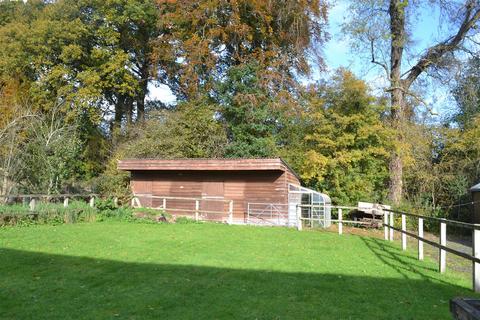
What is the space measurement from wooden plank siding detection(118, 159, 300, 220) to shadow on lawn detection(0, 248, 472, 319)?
452 inches

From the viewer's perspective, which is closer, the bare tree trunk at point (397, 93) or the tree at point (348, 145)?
the tree at point (348, 145)

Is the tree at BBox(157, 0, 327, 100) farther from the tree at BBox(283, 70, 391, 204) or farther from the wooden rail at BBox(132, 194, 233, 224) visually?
the wooden rail at BBox(132, 194, 233, 224)

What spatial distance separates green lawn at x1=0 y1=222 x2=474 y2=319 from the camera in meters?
5.30

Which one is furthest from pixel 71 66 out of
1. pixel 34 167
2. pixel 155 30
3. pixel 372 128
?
pixel 372 128

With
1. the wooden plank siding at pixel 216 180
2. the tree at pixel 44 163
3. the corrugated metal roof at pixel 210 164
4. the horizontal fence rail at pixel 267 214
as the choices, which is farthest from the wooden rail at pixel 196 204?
the tree at pixel 44 163

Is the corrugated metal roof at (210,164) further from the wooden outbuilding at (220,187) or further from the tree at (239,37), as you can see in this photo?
the tree at (239,37)

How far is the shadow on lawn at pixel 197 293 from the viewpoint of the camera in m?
5.19

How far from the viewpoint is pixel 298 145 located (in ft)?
83.1

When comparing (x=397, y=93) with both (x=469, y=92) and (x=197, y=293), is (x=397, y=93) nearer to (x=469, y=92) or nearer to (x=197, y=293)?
(x=469, y=92)

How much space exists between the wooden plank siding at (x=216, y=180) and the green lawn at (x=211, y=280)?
7.64 metres

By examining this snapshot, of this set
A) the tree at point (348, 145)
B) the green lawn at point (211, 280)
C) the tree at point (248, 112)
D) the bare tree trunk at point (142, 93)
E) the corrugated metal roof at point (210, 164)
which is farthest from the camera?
the bare tree trunk at point (142, 93)

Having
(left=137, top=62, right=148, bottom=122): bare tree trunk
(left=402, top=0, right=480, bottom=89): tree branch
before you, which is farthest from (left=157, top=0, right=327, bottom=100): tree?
(left=402, top=0, right=480, bottom=89): tree branch

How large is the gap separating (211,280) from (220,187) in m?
13.2

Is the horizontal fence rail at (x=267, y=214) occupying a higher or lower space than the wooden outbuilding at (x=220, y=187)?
lower
